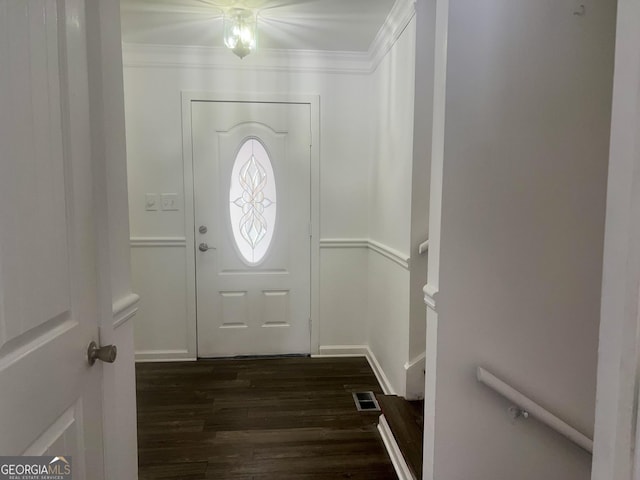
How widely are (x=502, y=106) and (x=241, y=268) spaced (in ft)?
7.55

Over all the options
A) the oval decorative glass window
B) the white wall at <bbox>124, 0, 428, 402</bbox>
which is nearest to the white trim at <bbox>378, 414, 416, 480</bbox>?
the white wall at <bbox>124, 0, 428, 402</bbox>

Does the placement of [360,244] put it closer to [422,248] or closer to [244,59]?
[422,248]

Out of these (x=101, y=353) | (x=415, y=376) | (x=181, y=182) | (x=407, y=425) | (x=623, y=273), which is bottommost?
(x=407, y=425)

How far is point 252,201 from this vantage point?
2953mm

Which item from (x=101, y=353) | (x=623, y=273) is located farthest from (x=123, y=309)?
(x=623, y=273)

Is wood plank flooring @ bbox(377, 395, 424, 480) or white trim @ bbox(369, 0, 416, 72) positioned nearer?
wood plank flooring @ bbox(377, 395, 424, 480)

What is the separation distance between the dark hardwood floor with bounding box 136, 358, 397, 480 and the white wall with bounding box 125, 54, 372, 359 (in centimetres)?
35

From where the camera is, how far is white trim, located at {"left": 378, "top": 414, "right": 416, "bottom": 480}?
164 cm

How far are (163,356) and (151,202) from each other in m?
1.27

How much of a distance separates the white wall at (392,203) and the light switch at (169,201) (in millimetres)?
1599

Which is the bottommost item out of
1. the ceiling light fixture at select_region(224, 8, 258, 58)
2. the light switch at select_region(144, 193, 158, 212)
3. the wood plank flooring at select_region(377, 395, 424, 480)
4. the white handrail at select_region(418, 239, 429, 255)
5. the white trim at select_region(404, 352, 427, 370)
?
the wood plank flooring at select_region(377, 395, 424, 480)

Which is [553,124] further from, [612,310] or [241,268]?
[241,268]


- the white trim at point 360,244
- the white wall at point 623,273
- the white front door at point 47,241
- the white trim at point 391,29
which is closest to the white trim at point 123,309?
the white front door at point 47,241

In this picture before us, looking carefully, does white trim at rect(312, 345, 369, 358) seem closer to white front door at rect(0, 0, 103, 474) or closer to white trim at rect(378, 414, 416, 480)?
white trim at rect(378, 414, 416, 480)
